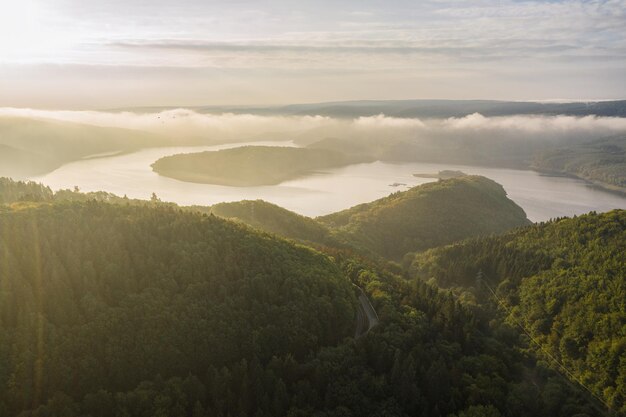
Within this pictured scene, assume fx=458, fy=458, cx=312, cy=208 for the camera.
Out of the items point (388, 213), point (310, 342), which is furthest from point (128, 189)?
point (310, 342)

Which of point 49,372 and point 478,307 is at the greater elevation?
point 49,372

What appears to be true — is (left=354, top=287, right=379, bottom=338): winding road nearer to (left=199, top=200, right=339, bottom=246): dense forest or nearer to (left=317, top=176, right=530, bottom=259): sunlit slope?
(left=199, top=200, right=339, bottom=246): dense forest

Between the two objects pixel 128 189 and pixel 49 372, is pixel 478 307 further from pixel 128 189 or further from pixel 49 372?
pixel 128 189

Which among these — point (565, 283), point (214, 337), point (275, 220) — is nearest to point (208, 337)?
point (214, 337)

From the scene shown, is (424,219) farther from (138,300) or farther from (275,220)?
(138,300)

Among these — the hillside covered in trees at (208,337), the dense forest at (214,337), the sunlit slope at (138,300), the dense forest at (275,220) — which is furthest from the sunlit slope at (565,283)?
the sunlit slope at (138,300)

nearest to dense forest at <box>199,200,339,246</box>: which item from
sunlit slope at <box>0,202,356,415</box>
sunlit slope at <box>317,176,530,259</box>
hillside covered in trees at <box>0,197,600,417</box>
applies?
sunlit slope at <box>317,176,530,259</box>

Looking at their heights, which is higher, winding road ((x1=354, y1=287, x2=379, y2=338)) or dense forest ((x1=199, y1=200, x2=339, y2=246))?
dense forest ((x1=199, y1=200, x2=339, y2=246))
